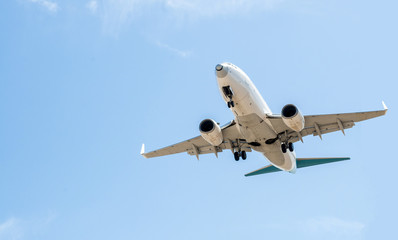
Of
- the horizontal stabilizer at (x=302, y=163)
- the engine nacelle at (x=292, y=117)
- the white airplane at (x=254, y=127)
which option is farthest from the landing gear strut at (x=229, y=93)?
the horizontal stabilizer at (x=302, y=163)

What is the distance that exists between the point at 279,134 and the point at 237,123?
10.2ft

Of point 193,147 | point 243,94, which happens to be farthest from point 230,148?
point 243,94

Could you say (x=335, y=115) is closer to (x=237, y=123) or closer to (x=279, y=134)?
(x=279, y=134)

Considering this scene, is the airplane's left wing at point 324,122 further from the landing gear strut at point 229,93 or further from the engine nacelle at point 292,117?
the landing gear strut at point 229,93

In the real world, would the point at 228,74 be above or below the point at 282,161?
above

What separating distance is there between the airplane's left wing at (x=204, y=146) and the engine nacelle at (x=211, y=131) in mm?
1691

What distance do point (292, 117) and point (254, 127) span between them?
2.78 meters

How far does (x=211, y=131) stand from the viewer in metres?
33.0

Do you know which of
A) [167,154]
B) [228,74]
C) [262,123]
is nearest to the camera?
[228,74]

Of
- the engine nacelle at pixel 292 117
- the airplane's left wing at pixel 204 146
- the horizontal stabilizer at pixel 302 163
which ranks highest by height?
the airplane's left wing at pixel 204 146

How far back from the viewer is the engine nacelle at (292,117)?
103 ft

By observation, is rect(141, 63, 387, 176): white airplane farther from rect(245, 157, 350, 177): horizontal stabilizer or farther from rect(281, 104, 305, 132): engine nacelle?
rect(245, 157, 350, 177): horizontal stabilizer

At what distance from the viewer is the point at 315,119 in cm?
3447

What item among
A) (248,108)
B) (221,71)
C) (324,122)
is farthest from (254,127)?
(324,122)
